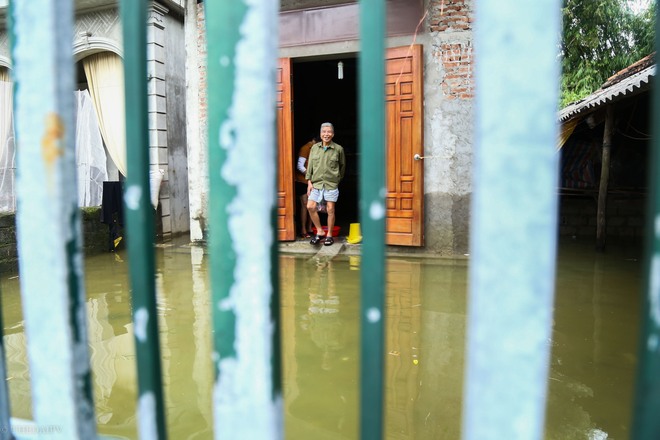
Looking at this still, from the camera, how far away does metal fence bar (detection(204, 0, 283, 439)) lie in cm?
46

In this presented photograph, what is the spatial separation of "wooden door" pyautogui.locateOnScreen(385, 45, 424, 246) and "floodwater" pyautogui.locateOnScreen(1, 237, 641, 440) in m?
0.82

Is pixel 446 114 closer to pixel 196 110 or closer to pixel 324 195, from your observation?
pixel 324 195

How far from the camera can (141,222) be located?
1.73 feet

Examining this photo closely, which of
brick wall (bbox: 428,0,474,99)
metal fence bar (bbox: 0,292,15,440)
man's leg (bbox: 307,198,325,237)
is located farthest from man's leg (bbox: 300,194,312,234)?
metal fence bar (bbox: 0,292,15,440)

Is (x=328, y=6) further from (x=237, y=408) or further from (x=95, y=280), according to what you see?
(x=237, y=408)

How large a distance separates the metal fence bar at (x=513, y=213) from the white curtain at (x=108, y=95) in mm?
7179

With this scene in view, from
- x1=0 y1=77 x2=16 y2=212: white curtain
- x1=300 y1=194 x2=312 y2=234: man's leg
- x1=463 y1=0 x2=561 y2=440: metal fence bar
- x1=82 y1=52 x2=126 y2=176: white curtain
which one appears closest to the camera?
x1=463 y1=0 x2=561 y2=440: metal fence bar

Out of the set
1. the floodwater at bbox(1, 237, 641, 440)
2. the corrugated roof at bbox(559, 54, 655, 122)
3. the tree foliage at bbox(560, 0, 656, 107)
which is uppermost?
the tree foliage at bbox(560, 0, 656, 107)

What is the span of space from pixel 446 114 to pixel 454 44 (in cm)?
77

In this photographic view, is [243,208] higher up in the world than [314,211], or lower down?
higher up

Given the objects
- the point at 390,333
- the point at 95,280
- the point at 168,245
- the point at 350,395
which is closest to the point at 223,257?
the point at 350,395

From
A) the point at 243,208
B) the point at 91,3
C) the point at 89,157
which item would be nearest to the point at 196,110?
the point at 89,157

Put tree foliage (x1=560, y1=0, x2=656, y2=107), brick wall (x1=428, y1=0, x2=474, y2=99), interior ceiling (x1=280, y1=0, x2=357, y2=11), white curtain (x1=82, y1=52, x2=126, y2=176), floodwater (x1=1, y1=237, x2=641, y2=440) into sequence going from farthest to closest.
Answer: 1. tree foliage (x1=560, y1=0, x2=656, y2=107)
2. white curtain (x1=82, y1=52, x2=126, y2=176)
3. interior ceiling (x1=280, y1=0, x2=357, y2=11)
4. brick wall (x1=428, y1=0, x2=474, y2=99)
5. floodwater (x1=1, y1=237, x2=641, y2=440)

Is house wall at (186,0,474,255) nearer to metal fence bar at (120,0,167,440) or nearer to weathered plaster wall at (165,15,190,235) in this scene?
weathered plaster wall at (165,15,190,235)
